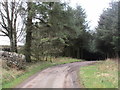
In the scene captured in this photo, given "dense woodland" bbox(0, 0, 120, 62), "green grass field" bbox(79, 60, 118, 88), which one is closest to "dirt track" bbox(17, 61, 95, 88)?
"green grass field" bbox(79, 60, 118, 88)

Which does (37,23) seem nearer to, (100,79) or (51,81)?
(51,81)

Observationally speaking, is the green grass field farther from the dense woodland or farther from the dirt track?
the dense woodland

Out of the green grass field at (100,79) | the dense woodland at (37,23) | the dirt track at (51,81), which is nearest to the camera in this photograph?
the green grass field at (100,79)

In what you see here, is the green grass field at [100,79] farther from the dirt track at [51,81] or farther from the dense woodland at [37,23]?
the dense woodland at [37,23]

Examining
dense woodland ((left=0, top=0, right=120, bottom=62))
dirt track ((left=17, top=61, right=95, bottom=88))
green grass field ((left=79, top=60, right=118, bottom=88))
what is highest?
dense woodland ((left=0, top=0, right=120, bottom=62))

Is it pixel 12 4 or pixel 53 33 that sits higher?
pixel 12 4

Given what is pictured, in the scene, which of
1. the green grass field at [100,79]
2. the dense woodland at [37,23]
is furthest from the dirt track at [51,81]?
the dense woodland at [37,23]

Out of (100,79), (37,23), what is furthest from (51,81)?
(37,23)

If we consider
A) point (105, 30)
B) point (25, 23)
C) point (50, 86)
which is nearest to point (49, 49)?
point (25, 23)

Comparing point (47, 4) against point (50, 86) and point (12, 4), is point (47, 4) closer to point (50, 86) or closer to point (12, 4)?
point (12, 4)

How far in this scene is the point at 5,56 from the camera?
15.9 metres

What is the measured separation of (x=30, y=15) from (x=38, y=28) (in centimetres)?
240

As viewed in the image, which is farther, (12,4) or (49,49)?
(49,49)

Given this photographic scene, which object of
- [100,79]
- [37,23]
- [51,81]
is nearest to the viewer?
[100,79]
